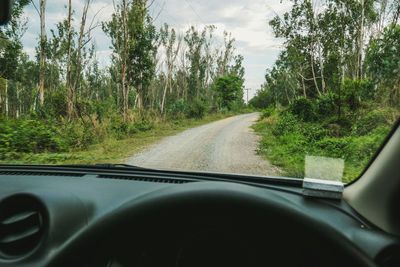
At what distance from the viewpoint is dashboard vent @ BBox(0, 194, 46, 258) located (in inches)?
68.6

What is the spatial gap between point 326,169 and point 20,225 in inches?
53.2

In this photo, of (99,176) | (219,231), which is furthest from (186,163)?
(219,231)

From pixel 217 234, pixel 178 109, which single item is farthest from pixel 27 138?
pixel 178 109

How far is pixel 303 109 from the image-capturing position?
21.0m

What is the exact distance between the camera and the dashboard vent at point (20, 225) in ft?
5.72

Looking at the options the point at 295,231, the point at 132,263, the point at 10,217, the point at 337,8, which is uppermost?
the point at 337,8

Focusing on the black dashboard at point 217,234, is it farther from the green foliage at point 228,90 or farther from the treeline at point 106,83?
the green foliage at point 228,90

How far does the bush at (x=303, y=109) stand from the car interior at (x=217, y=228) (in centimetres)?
1712

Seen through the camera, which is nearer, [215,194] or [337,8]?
[215,194]

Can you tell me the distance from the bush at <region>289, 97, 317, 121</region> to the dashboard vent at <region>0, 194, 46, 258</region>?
17293 mm

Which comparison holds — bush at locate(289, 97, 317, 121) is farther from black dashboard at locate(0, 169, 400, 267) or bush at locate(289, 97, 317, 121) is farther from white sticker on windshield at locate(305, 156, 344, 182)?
black dashboard at locate(0, 169, 400, 267)

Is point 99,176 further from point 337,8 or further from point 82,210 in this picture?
point 337,8

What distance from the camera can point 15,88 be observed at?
222 ft

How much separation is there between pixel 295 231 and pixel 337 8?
3210 centimetres
